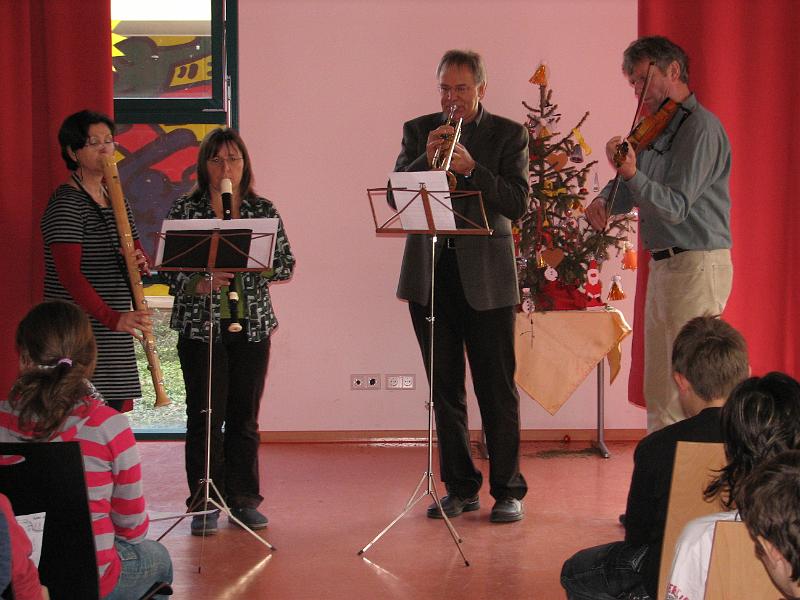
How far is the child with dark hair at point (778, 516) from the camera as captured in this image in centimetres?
129

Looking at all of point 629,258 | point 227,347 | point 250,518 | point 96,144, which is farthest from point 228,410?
point 629,258

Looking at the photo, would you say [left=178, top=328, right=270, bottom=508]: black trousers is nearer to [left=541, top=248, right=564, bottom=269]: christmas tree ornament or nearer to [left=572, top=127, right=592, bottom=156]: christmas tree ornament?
[left=541, top=248, right=564, bottom=269]: christmas tree ornament

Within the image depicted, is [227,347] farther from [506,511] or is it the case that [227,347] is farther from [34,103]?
[34,103]

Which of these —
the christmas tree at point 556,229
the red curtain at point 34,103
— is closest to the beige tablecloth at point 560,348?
the christmas tree at point 556,229

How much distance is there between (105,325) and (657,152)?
217cm

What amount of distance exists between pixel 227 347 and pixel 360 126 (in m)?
2.16

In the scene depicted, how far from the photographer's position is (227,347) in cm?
371

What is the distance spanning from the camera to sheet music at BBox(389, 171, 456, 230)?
3.13m

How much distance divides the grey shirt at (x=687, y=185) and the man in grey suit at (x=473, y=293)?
515 millimetres

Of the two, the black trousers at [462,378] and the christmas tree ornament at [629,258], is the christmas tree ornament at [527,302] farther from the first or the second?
the black trousers at [462,378]

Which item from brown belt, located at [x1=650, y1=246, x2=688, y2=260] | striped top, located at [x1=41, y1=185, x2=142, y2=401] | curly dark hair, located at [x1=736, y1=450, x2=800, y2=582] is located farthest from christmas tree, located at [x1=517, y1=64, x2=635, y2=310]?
curly dark hair, located at [x1=736, y1=450, x2=800, y2=582]

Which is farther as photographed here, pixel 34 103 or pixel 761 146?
pixel 761 146

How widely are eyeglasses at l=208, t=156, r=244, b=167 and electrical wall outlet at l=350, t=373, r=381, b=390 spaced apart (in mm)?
2094

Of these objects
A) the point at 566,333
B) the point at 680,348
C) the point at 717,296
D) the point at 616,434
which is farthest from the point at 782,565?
the point at 616,434
